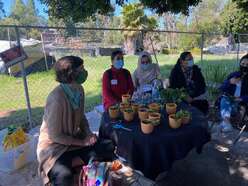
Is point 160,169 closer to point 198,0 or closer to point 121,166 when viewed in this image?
point 121,166

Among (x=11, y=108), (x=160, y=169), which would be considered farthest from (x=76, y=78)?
(x=11, y=108)

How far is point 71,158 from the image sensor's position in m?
2.73

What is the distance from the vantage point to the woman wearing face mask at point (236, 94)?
4.47 meters

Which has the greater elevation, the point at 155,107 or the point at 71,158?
the point at 155,107

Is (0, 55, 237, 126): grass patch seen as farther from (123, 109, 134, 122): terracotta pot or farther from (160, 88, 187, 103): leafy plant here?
(123, 109, 134, 122): terracotta pot

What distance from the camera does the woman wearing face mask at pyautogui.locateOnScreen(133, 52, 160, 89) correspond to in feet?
15.9

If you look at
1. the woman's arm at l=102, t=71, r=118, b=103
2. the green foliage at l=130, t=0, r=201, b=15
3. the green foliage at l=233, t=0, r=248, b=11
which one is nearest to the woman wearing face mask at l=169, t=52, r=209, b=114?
the green foliage at l=130, t=0, r=201, b=15

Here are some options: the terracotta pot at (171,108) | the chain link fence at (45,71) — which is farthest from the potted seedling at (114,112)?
the chain link fence at (45,71)

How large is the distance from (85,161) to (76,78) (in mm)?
794

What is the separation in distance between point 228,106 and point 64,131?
277cm

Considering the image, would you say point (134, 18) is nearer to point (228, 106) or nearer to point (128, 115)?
point (228, 106)

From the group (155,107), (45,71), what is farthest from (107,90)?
(45,71)

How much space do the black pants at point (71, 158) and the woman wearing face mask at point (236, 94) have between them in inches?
89.2

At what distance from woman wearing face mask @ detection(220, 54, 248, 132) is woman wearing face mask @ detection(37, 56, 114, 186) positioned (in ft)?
7.67
